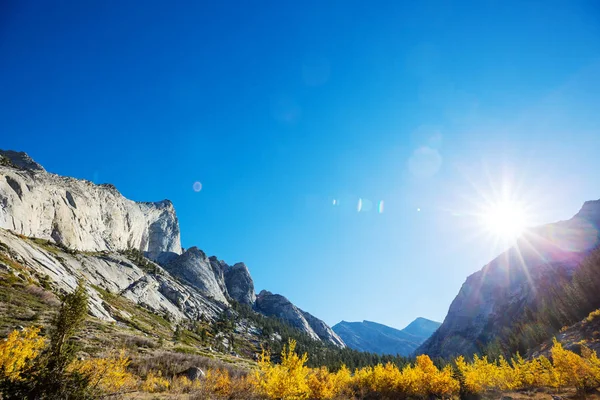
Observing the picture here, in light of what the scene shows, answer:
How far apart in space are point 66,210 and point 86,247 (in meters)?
17.8

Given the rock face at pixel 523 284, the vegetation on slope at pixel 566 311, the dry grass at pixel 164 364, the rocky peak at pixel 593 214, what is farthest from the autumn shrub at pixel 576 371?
the rocky peak at pixel 593 214

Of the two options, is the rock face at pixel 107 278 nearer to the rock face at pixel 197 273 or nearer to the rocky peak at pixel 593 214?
the rock face at pixel 197 273

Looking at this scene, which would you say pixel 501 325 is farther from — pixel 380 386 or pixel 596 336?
pixel 380 386

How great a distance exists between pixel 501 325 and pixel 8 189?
771ft

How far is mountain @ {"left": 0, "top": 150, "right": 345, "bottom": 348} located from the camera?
196ft

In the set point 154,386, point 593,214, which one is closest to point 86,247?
point 154,386

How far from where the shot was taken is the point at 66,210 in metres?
114

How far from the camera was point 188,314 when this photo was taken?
122 m

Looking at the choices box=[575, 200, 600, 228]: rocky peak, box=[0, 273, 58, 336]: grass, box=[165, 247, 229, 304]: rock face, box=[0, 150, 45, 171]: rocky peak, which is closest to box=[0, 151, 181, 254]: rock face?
box=[0, 150, 45, 171]: rocky peak

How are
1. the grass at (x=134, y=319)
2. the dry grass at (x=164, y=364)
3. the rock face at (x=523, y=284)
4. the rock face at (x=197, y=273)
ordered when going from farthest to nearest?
the rock face at (x=197, y=273) < the rock face at (x=523, y=284) < the grass at (x=134, y=319) < the dry grass at (x=164, y=364)

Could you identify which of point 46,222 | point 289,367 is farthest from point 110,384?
point 46,222

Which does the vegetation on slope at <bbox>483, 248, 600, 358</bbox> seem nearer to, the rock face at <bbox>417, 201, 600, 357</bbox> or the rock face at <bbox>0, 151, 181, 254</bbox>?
the rock face at <bbox>417, 201, 600, 357</bbox>

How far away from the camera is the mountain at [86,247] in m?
59.9

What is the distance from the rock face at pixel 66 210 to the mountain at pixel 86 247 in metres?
0.31
